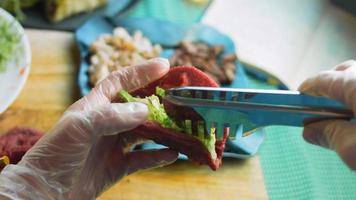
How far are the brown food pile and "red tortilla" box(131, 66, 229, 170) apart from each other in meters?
0.46

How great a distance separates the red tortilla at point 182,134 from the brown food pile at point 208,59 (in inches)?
18.1

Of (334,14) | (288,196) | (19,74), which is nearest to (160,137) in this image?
(288,196)

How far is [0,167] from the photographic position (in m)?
1.07

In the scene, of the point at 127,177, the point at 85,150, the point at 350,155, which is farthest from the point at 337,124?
the point at 127,177

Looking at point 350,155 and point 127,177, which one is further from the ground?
point 350,155

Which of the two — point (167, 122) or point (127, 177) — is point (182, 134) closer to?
point (167, 122)

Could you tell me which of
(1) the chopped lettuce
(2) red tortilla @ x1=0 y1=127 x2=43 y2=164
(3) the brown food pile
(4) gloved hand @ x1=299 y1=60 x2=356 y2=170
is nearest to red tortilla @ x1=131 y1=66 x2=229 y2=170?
(1) the chopped lettuce

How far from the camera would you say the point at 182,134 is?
95 cm

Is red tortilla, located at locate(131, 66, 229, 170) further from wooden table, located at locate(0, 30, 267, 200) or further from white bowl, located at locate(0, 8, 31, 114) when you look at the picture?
white bowl, located at locate(0, 8, 31, 114)

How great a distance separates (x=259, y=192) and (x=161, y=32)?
2.18 ft

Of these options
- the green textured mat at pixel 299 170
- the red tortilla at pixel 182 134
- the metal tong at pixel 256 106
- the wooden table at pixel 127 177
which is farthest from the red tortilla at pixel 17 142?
the green textured mat at pixel 299 170

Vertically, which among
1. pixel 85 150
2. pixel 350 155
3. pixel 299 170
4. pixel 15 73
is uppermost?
pixel 350 155

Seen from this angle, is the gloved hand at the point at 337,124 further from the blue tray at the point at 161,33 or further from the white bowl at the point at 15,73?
the white bowl at the point at 15,73

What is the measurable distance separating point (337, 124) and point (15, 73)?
3.22ft
